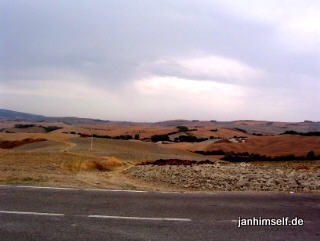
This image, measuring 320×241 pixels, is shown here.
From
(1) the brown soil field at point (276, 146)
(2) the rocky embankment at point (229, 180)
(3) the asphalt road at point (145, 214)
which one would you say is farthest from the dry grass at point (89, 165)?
(1) the brown soil field at point (276, 146)

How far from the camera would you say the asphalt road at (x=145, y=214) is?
21.4 ft

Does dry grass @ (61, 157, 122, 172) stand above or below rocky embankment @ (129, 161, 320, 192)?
below

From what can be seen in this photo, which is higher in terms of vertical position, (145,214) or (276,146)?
(276,146)

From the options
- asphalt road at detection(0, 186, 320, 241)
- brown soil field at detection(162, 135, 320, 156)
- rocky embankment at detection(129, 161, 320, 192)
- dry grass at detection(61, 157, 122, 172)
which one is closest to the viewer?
asphalt road at detection(0, 186, 320, 241)

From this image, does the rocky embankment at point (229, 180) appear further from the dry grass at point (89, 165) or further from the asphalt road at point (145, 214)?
the dry grass at point (89, 165)

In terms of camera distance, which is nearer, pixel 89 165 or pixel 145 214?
pixel 145 214

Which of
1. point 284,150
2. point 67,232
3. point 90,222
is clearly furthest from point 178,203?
point 284,150

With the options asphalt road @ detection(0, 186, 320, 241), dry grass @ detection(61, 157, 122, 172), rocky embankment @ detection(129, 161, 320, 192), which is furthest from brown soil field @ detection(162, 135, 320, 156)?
asphalt road @ detection(0, 186, 320, 241)

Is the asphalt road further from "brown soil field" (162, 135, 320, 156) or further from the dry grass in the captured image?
"brown soil field" (162, 135, 320, 156)

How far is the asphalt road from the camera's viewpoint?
652 centimetres

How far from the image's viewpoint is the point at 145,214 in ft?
26.1

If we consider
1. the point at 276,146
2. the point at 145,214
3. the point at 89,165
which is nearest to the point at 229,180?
the point at 145,214

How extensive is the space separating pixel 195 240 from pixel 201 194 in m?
4.34

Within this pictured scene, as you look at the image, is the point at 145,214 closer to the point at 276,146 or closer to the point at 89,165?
the point at 89,165
